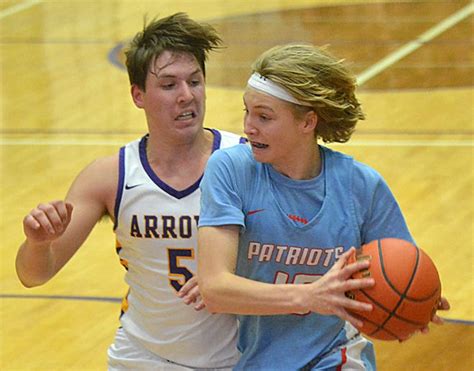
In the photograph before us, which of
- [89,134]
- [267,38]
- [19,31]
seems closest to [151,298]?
[89,134]

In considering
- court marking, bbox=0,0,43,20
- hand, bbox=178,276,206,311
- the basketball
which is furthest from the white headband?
court marking, bbox=0,0,43,20

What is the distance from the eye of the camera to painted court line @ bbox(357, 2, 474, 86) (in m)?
12.0

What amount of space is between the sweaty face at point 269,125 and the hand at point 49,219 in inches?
27.0

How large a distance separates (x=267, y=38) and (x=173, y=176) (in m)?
9.98

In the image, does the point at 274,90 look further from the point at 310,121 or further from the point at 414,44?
the point at 414,44

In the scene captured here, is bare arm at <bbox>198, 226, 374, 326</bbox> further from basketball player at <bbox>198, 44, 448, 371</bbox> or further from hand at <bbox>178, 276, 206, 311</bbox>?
hand at <bbox>178, 276, 206, 311</bbox>

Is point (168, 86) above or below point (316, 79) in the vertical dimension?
below

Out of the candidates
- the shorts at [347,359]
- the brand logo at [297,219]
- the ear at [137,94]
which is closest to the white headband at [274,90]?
the brand logo at [297,219]

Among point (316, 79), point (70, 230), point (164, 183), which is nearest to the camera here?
point (316, 79)

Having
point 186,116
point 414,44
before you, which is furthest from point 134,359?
point 414,44

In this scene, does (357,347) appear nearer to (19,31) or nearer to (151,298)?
(151,298)

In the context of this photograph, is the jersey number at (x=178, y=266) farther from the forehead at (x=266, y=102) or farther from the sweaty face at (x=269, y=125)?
the forehead at (x=266, y=102)

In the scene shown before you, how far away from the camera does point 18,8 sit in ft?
54.9

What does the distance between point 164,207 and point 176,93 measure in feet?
1.39
